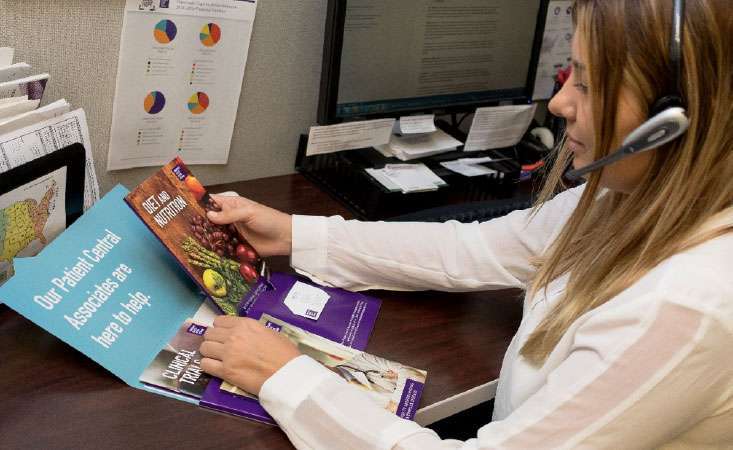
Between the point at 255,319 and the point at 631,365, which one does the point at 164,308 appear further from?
the point at 631,365

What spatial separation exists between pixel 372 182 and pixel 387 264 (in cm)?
22

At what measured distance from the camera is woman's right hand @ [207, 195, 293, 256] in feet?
3.16

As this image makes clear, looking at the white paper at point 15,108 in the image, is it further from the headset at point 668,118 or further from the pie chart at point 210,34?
the headset at point 668,118

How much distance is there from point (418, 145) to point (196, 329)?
0.62m

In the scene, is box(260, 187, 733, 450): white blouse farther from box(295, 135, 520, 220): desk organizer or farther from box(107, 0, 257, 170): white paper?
box(107, 0, 257, 170): white paper

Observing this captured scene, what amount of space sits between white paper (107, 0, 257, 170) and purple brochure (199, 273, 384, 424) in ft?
1.01

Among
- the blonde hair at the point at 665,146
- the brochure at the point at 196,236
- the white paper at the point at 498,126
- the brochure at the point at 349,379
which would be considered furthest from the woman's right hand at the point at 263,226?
the white paper at the point at 498,126

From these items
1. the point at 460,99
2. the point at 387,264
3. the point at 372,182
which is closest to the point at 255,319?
the point at 387,264

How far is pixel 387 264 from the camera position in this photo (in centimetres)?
98

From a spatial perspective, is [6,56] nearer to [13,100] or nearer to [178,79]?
[13,100]

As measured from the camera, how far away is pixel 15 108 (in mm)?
807

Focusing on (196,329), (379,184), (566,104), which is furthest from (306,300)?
(566,104)

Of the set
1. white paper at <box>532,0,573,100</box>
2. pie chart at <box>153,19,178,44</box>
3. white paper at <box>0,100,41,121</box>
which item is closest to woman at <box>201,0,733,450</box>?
white paper at <box>0,100,41,121</box>

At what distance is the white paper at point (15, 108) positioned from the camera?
79 cm
